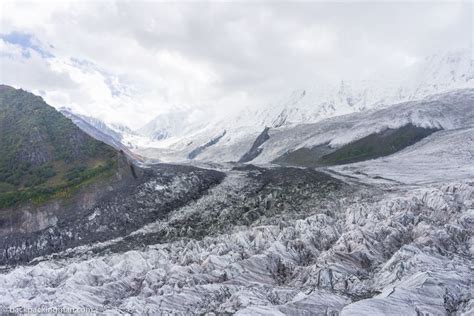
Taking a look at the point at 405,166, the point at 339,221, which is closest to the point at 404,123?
the point at 405,166

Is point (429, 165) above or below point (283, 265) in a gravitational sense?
above

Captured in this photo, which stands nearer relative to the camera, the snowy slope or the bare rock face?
the bare rock face

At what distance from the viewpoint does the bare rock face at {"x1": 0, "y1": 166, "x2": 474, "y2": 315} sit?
111ft

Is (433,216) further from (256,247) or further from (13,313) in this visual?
(13,313)

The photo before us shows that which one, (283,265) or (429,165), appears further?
(429,165)

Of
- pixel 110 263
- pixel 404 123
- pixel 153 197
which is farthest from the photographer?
pixel 404 123

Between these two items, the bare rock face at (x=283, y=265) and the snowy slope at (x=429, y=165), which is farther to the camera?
the snowy slope at (x=429, y=165)

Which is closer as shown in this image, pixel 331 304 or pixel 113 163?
pixel 331 304

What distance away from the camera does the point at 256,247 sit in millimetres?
51625

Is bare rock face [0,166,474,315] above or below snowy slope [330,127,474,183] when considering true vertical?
below

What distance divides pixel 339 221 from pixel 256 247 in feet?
48.3

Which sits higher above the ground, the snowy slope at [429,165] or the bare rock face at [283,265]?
the snowy slope at [429,165]

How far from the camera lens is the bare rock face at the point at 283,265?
33.7 m

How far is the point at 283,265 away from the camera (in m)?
44.8
